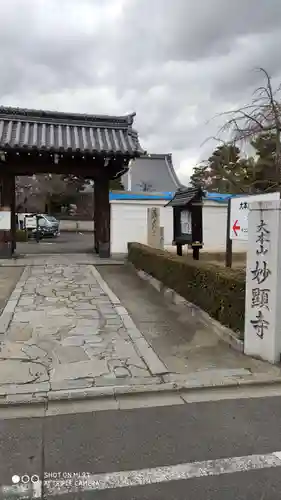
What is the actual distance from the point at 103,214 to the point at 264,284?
929cm

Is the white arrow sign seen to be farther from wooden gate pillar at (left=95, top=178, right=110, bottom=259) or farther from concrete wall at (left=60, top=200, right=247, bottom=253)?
wooden gate pillar at (left=95, top=178, right=110, bottom=259)

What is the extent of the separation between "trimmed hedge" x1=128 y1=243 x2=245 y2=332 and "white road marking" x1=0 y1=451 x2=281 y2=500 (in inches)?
110

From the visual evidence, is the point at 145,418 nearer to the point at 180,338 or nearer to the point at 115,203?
the point at 180,338

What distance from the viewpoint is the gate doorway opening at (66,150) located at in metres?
12.4

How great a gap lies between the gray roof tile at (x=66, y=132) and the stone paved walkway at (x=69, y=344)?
5.25 meters

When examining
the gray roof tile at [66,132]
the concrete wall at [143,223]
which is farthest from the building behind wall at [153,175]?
the gray roof tile at [66,132]

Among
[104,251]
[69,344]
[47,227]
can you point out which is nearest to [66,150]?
[104,251]

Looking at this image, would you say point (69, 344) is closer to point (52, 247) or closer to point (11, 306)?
point (11, 306)

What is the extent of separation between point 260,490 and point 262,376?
2013mm

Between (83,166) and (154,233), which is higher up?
(83,166)

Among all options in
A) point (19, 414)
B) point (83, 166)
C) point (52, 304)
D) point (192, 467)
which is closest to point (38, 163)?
point (83, 166)

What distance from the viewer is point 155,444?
10.5 ft

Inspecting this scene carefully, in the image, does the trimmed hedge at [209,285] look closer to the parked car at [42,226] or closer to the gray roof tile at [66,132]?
the gray roof tile at [66,132]

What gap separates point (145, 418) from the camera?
367 cm
